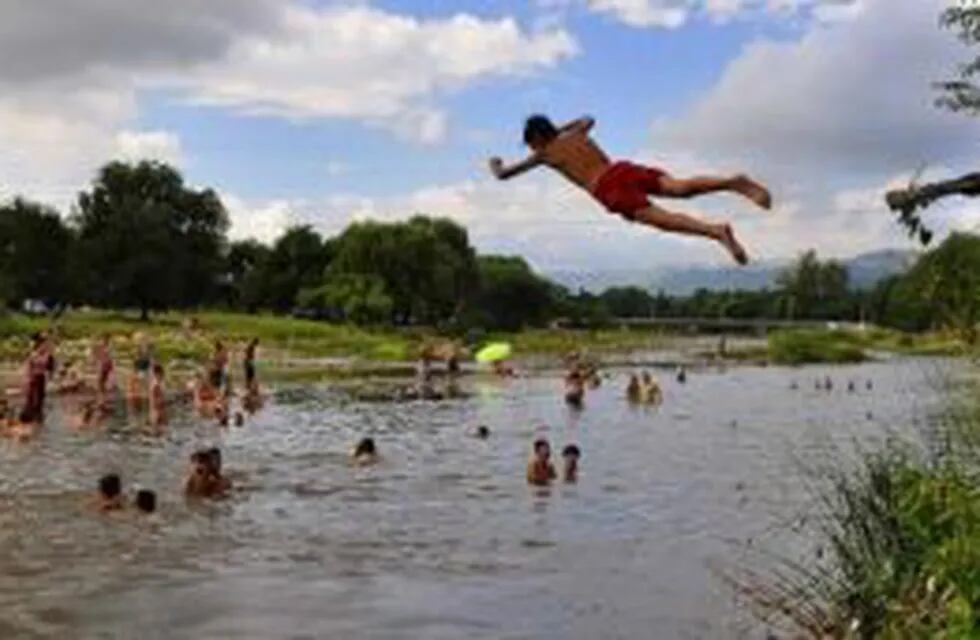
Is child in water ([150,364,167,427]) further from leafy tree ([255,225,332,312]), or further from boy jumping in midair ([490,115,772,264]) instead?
leafy tree ([255,225,332,312])

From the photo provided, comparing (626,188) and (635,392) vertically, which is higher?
(626,188)

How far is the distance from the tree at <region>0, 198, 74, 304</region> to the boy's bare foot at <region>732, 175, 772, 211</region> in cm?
11973

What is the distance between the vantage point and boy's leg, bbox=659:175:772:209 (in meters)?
11.3

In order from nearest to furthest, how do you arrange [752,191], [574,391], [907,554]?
[752,191] → [907,554] → [574,391]

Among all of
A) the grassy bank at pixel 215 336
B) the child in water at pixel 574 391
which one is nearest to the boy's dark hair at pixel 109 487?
the child in water at pixel 574 391

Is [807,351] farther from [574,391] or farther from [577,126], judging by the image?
[577,126]

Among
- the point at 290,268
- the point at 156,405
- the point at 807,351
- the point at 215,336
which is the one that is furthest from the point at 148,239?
the point at 156,405

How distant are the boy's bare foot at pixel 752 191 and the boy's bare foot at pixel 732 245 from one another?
347mm

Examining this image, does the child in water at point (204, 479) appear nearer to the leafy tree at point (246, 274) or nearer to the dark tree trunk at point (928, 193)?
the dark tree trunk at point (928, 193)

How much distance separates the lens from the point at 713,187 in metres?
11.9

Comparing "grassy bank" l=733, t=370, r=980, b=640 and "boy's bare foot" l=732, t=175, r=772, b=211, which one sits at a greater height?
"boy's bare foot" l=732, t=175, r=772, b=211

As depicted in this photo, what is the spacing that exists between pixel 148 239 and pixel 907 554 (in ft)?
383

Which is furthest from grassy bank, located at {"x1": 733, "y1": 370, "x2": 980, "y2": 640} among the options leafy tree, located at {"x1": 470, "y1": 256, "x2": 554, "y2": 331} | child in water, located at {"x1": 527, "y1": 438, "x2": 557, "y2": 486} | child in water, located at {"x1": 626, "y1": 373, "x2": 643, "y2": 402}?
leafy tree, located at {"x1": 470, "y1": 256, "x2": 554, "y2": 331}

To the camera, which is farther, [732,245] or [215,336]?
[215,336]
